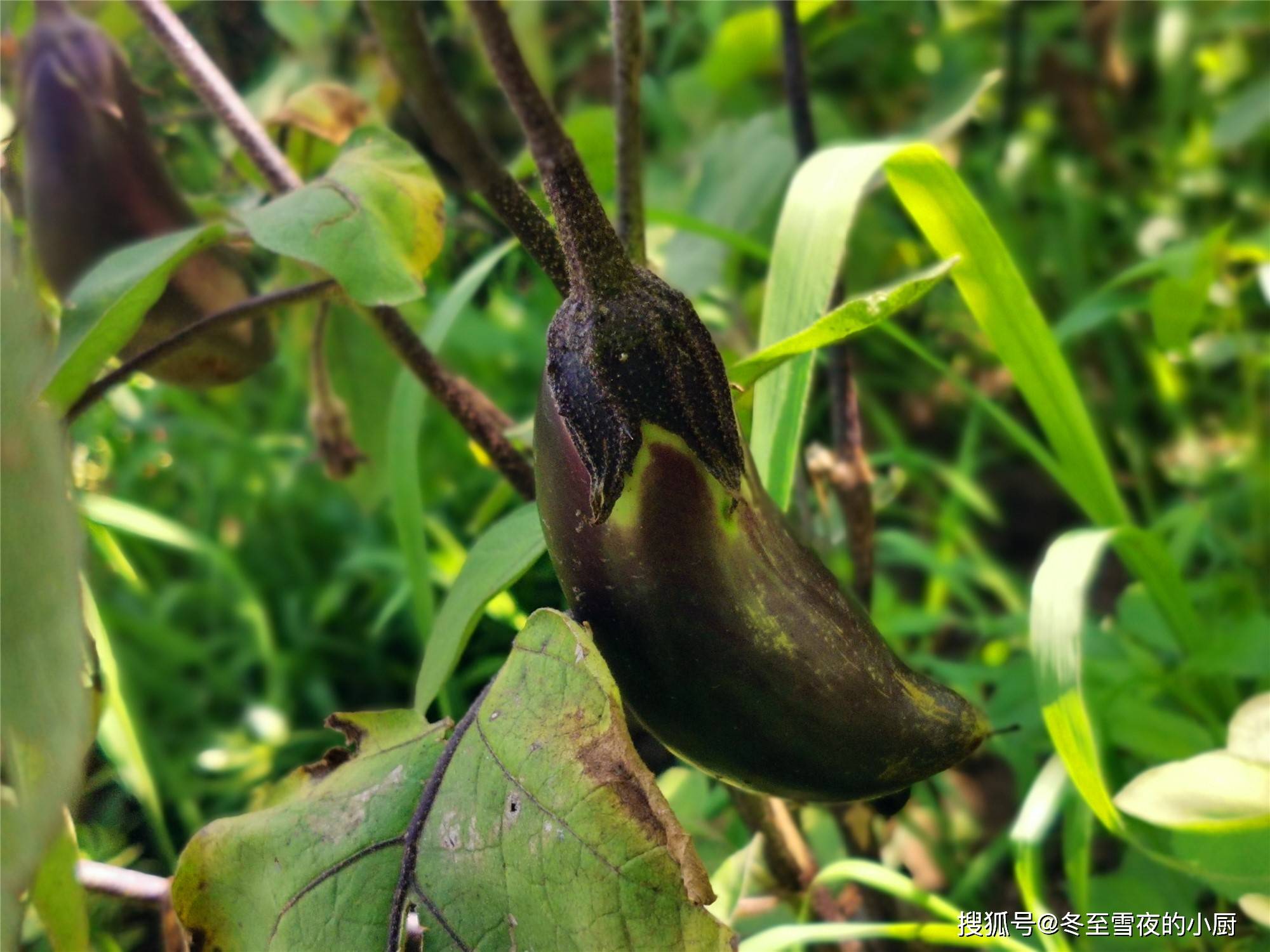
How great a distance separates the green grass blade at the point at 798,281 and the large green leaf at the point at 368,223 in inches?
6.7

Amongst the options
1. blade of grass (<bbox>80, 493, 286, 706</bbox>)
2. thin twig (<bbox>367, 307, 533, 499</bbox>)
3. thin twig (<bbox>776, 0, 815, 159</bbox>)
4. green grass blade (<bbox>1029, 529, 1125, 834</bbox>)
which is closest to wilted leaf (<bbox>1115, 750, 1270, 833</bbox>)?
green grass blade (<bbox>1029, 529, 1125, 834</bbox>)

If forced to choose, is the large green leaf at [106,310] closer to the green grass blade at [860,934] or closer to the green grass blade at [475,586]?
the green grass blade at [475,586]

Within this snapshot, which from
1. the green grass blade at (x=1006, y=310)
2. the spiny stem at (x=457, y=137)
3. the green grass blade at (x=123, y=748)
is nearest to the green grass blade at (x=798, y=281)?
the green grass blade at (x=1006, y=310)

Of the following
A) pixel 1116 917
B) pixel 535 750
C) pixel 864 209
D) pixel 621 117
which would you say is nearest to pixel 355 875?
pixel 535 750

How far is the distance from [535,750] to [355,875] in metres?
0.10

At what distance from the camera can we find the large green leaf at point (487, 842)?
374 millimetres

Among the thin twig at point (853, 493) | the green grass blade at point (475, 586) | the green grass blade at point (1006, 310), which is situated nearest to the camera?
the green grass blade at point (475, 586)

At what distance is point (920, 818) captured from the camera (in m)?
1.00

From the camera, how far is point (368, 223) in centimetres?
51

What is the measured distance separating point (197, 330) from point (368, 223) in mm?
119

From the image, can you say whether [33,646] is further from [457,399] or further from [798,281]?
[798,281]

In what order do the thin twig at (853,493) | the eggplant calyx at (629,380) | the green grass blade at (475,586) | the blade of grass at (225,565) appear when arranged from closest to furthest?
the eggplant calyx at (629,380) < the green grass blade at (475,586) < the thin twig at (853,493) < the blade of grass at (225,565)

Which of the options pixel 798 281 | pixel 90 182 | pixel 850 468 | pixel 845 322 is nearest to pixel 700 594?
pixel 845 322

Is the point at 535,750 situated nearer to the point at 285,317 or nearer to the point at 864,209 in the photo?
the point at 285,317
